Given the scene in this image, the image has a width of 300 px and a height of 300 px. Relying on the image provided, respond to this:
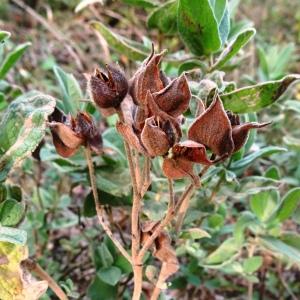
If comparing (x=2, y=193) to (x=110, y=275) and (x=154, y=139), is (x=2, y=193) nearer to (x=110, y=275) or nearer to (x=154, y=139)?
(x=110, y=275)

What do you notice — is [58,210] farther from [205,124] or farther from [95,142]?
[205,124]

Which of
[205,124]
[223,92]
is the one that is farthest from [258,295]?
[205,124]

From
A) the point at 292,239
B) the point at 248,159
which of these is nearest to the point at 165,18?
the point at 248,159

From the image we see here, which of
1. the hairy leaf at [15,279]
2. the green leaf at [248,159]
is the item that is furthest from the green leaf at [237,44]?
the hairy leaf at [15,279]

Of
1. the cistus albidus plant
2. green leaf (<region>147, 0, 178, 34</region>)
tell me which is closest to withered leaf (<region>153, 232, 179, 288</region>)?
the cistus albidus plant

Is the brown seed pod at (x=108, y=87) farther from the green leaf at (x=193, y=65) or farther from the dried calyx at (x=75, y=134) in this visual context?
the green leaf at (x=193, y=65)

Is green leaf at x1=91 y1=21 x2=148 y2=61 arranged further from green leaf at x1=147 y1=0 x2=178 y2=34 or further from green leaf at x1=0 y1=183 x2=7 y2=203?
green leaf at x1=0 y1=183 x2=7 y2=203
